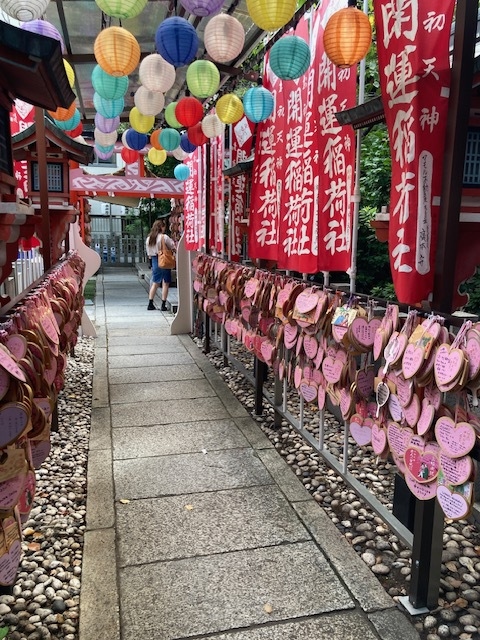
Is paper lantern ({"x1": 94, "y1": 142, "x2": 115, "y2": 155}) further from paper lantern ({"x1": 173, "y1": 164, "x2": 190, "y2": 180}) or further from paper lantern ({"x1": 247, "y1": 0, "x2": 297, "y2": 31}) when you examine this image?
paper lantern ({"x1": 247, "y1": 0, "x2": 297, "y2": 31})

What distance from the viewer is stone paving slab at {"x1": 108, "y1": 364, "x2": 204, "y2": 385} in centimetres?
695

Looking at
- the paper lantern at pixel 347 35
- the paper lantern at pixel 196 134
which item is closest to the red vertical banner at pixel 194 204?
the paper lantern at pixel 196 134

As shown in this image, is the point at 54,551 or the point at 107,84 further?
the point at 107,84

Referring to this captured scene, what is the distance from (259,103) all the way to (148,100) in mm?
2447

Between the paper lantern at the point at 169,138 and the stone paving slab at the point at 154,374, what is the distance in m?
3.40

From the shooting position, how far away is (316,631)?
8.23 ft

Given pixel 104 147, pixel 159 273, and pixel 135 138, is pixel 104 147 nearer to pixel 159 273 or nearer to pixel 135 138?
pixel 135 138

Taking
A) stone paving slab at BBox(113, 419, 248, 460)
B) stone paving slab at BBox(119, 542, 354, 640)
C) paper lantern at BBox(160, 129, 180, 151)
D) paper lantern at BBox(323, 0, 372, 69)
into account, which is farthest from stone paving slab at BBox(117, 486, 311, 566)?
paper lantern at BBox(160, 129, 180, 151)

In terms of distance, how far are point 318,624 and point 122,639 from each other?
3.14 ft

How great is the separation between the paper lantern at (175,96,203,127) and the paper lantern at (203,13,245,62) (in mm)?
1801

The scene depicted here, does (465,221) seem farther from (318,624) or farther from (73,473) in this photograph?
(73,473)

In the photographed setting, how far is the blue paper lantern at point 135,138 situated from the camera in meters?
8.51

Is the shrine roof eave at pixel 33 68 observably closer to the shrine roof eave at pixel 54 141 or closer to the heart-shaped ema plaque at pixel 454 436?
the heart-shaped ema plaque at pixel 454 436

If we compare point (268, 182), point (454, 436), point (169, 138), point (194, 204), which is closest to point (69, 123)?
point (169, 138)
